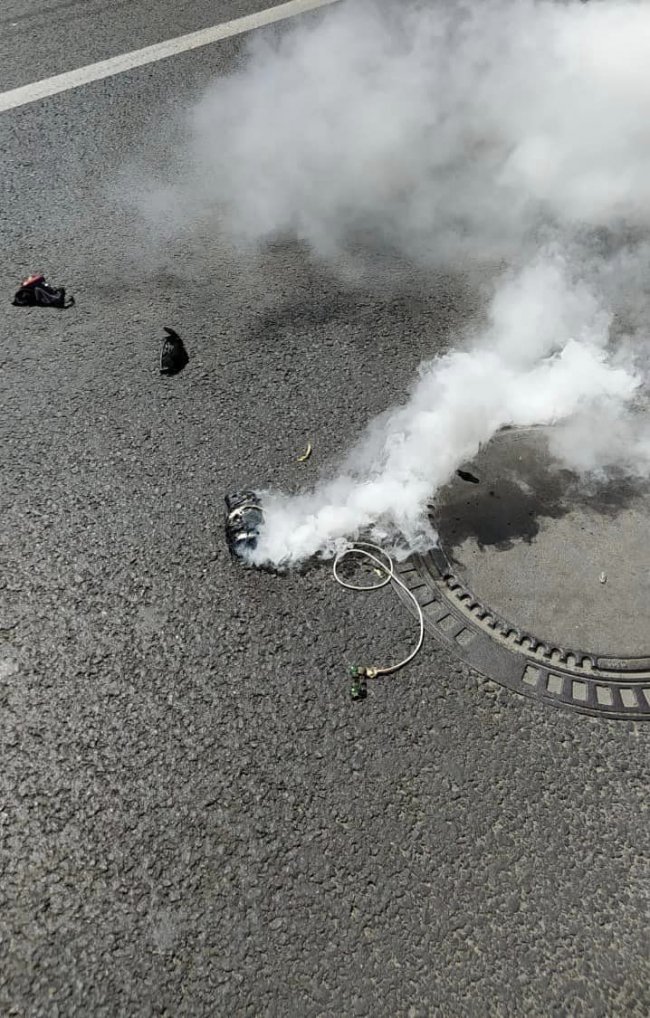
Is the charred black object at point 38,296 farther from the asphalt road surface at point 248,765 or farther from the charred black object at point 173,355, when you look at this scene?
the charred black object at point 173,355

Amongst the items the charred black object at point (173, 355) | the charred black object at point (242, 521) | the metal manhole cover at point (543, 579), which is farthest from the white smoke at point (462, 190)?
the charred black object at point (173, 355)

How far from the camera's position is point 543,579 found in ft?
9.72

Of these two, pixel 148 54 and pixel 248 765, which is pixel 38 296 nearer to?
pixel 248 765

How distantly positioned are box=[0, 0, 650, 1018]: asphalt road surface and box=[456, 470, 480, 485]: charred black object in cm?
55

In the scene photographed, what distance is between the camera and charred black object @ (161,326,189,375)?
12.4 feet

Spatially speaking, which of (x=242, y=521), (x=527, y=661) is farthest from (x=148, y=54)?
(x=527, y=661)

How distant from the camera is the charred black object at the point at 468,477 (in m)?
3.26

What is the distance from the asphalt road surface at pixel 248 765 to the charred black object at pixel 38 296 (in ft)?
1.52

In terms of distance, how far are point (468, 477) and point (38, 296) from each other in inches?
105

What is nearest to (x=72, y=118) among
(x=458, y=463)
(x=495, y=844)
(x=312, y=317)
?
(x=312, y=317)

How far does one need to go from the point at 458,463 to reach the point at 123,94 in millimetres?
4535

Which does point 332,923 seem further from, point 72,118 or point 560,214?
point 72,118

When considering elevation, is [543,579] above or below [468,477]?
below

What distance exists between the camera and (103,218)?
473 centimetres
